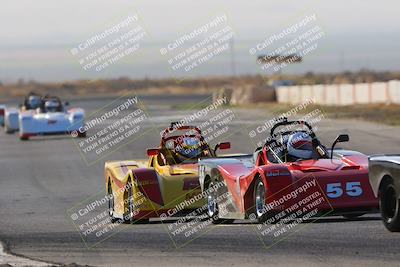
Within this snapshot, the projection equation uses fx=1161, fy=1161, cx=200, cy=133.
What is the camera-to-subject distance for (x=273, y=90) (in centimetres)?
7662

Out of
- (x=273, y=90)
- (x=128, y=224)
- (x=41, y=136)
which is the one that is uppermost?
(x=128, y=224)

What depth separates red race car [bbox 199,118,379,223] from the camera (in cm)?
1437

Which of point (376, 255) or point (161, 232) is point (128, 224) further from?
point (376, 255)

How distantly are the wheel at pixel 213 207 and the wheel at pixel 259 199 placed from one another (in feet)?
3.79

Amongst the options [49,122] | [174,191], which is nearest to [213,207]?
[174,191]

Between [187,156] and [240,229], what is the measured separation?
450 cm

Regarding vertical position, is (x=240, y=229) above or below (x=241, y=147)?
A: above

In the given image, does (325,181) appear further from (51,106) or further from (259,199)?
(51,106)

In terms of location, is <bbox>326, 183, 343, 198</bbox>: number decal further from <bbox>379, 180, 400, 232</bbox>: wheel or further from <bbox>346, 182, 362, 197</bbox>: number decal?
<bbox>379, 180, 400, 232</bbox>: wheel

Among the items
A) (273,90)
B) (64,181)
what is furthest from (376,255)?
(273,90)

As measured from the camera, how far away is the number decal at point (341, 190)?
1441 centimetres

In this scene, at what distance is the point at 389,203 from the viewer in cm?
1297

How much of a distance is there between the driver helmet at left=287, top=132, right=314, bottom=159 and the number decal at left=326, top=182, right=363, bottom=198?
1608mm

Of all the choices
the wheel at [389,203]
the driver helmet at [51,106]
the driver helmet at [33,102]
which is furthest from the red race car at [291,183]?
the driver helmet at [33,102]
